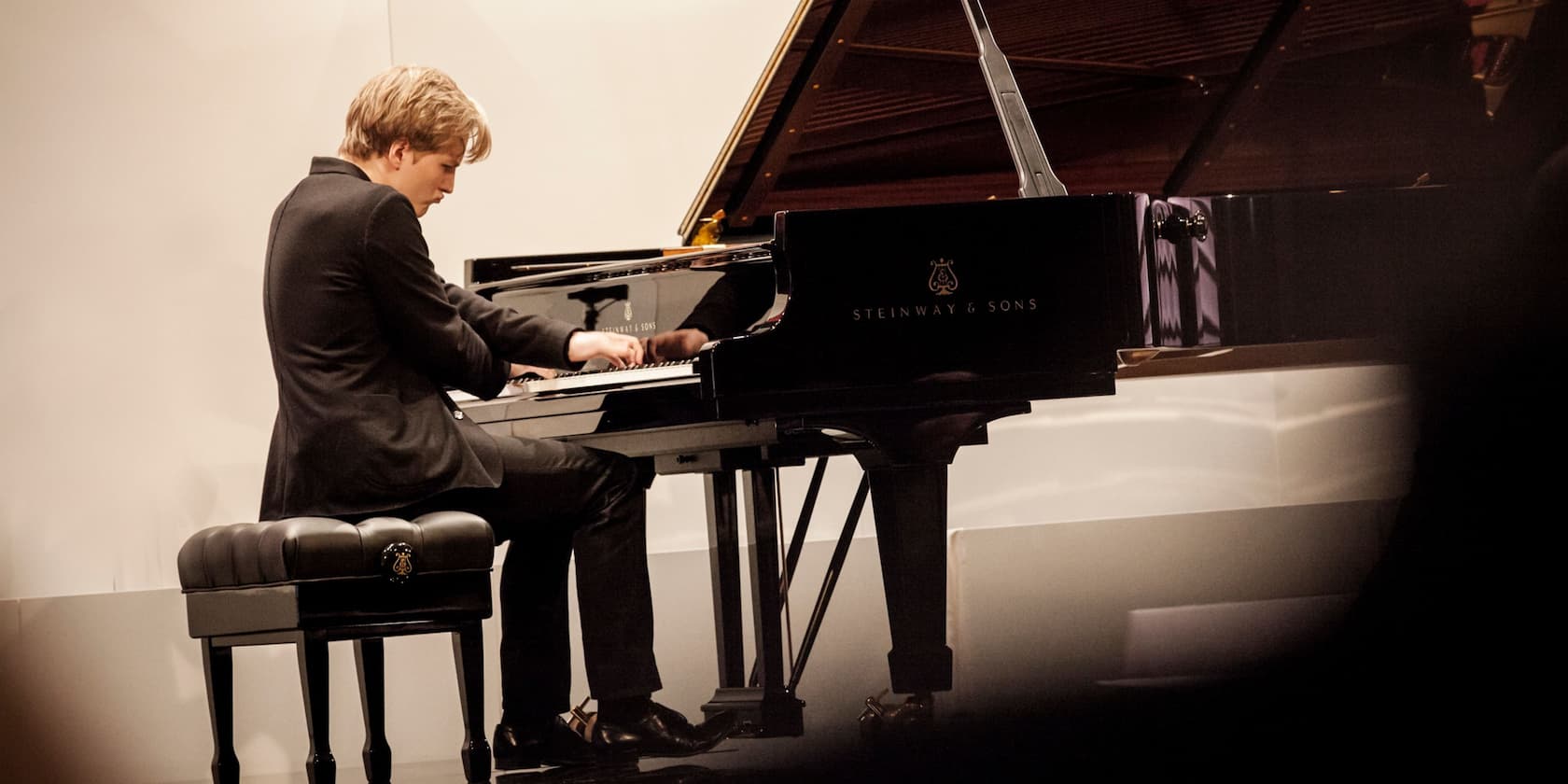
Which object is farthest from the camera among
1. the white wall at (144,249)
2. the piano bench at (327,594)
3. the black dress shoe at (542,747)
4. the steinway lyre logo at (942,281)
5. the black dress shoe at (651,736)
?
the white wall at (144,249)

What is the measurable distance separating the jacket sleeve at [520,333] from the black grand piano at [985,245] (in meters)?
0.07

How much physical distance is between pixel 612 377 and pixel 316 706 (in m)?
0.73

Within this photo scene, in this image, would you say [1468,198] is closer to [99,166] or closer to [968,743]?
[968,743]

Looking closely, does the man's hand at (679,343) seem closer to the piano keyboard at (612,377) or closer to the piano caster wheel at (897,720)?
the piano keyboard at (612,377)

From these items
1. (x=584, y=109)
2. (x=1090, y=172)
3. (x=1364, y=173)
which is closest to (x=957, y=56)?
(x=1090, y=172)

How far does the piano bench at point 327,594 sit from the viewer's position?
238 cm

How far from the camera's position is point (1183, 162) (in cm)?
328

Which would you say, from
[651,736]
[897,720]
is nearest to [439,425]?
[651,736]

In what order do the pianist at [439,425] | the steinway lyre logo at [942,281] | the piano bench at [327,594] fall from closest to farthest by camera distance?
the steinway lyre logo at [942,281] < the piano bench at [327,594] < the pianist at [439,425]

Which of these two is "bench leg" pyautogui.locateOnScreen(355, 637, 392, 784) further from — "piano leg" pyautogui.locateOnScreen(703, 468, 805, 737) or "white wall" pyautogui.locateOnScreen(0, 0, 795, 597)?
"white wall" pyautogui.locateOnScreen(0, 0, 795, 597)

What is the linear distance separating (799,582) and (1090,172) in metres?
1.46

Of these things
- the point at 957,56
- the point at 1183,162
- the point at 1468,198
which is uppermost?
the point at 957,56

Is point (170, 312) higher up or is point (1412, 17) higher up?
point (1412, 17)

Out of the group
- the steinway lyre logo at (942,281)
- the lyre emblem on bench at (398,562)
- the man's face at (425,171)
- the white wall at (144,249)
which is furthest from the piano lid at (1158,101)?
the white wall at (144,249)
